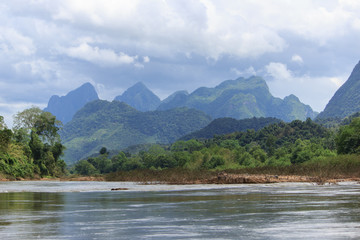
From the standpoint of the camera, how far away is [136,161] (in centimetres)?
15262

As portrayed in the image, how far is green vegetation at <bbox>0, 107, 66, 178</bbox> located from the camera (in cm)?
8550

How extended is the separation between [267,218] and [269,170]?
44336 millimetres

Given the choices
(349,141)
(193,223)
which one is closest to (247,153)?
(349,141)

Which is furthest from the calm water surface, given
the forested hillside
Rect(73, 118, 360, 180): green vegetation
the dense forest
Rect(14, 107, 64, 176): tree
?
Rect(14, 107, 64, 176): tree

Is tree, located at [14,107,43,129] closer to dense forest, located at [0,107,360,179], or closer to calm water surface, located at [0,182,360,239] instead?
dense forest, located at [0,107,360,179]

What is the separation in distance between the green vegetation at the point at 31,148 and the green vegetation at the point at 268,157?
59.0ft

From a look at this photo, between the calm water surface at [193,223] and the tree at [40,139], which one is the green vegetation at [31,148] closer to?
the tree at [40,139]

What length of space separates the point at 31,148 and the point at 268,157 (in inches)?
2448

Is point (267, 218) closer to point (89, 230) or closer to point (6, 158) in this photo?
point (89, 230)

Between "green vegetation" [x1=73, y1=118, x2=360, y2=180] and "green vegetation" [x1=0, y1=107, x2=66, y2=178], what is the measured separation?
18.0 m

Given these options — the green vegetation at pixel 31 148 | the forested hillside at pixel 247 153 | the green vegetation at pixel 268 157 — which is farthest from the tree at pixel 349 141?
the green vegetation at pixel 31 148

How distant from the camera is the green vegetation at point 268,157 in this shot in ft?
198

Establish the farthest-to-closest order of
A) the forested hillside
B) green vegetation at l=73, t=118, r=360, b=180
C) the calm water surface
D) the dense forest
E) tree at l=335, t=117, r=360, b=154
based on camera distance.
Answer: the forested hillside → the dense forest → tree at l=335, t=117, r=360, b=154 → green vegetation at l=73, t=118, r=360, b=180 → the calm water surface

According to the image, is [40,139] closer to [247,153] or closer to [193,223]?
[247,153]
